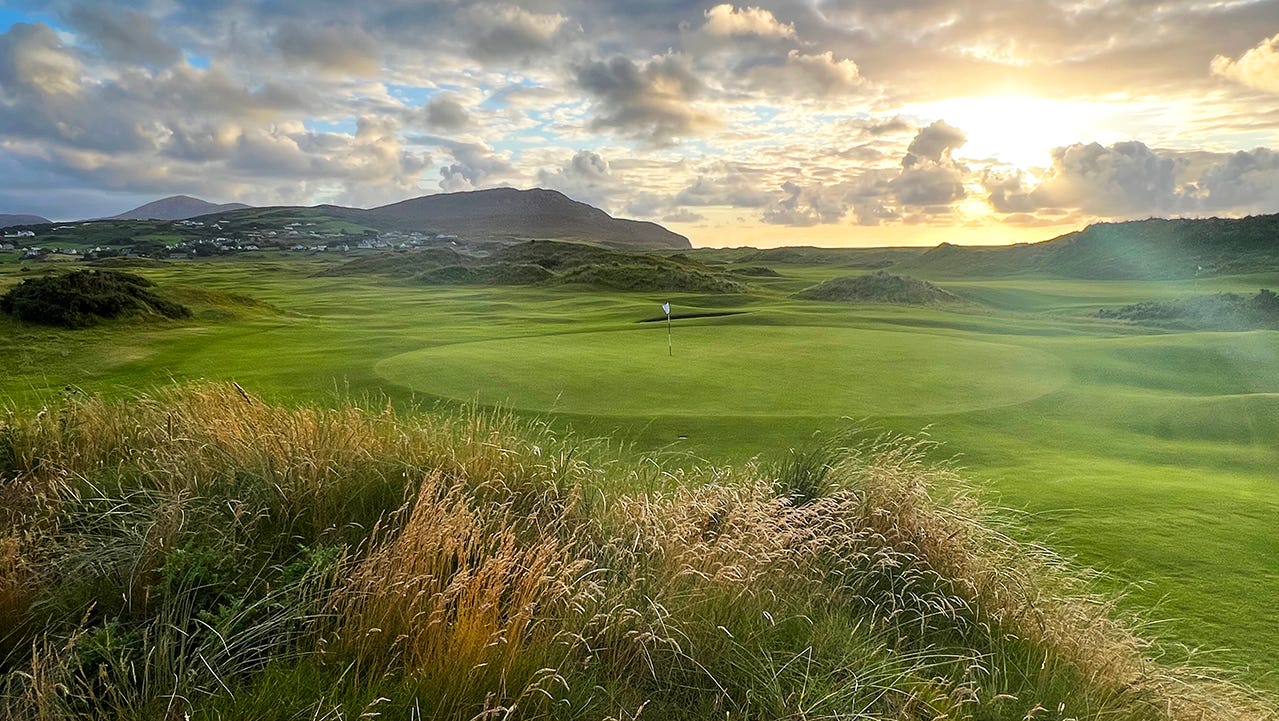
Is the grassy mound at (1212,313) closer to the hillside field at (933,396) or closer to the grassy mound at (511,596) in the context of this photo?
the hillside field at (933,396)

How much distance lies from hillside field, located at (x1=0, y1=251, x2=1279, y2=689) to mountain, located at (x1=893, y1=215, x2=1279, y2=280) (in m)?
79.2

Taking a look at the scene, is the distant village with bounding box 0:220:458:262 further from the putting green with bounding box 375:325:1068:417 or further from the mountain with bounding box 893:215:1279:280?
the mountain with bounding box 893:215:1279:280

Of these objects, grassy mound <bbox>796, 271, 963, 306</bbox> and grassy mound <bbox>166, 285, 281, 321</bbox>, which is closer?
grassy mound <bbox>166, 285, 281, 321</bbox>

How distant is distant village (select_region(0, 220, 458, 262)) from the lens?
256ft

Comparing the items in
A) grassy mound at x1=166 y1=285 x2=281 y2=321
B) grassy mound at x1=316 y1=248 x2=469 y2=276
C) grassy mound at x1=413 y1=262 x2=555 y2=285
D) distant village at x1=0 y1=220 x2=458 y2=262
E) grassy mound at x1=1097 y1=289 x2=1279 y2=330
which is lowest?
grassy mound at x1=1097 y1=289 x2=1279 y2=330

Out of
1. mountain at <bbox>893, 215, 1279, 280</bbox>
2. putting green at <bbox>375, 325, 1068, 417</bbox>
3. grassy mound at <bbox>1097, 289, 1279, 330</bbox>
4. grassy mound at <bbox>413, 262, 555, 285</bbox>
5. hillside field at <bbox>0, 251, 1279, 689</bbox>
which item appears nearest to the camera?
hillside field at <bbox>0, 251, 1279, 689</bbox>

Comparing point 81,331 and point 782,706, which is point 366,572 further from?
point 81,331

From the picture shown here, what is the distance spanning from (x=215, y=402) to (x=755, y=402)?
23.6 ft

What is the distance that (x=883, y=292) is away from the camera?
45.0m

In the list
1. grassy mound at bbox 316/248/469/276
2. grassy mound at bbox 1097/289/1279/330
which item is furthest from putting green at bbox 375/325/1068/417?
grassy mound at bbox 316/248/469/276

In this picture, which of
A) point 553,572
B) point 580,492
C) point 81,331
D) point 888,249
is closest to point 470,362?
point 580,492

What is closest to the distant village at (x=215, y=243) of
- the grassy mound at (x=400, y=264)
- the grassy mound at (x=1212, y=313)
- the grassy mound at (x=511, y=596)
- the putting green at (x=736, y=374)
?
the grassy mound at (x=400, y=264)

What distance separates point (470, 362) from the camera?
47.5ft

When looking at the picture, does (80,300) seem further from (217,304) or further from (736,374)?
(736,374)
